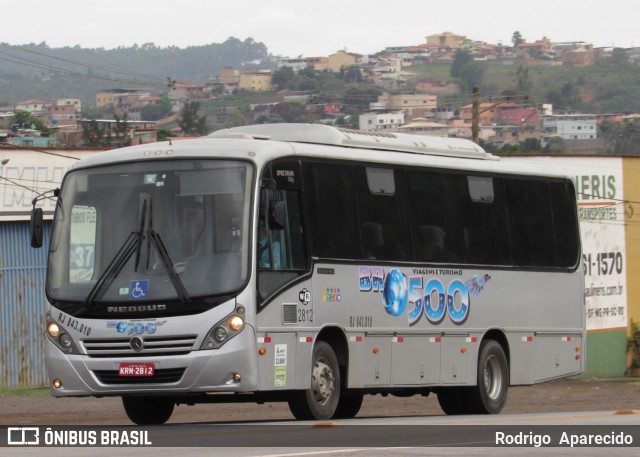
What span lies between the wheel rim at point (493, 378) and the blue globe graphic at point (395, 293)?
2510 mm

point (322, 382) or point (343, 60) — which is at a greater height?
point (343, 60)

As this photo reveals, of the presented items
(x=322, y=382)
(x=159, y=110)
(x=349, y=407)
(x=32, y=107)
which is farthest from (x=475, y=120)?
(x=32, y=107)

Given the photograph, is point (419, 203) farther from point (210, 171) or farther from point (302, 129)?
point (210, 171)

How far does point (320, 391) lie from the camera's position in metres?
17.0

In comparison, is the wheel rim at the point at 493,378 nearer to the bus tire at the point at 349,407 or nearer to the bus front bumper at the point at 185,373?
the bus tire at the point at 349,407

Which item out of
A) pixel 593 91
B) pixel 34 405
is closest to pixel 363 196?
pixel 34 405

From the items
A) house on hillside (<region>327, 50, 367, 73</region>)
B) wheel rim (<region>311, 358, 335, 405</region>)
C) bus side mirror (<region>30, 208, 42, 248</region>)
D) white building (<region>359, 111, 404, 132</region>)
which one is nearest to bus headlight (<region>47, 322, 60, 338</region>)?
bus side mirror (<region>30, 208, 42, 248</region>)

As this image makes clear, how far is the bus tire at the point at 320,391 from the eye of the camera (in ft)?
54.7

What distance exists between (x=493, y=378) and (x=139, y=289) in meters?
6.75

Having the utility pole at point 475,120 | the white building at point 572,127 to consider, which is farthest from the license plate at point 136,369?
the white building at point 572,127

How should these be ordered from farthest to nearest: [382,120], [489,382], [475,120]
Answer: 1. [382,120]
2. [475,120]
3. [489,382]

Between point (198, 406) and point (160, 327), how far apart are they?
11019 mm

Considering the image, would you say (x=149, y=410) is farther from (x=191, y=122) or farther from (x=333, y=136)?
(x=191, y=122)

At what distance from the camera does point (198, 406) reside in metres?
26.5
